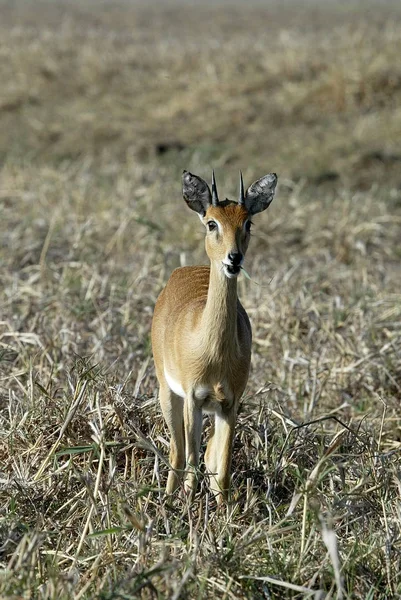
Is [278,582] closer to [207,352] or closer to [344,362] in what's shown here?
[207,352]

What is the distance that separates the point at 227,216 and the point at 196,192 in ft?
0.73

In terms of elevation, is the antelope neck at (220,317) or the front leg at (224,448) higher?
the antelope neck at (220,317)

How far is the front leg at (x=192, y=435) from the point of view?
4129 millimetres

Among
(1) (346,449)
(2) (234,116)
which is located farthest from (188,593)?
(2) (234,116)

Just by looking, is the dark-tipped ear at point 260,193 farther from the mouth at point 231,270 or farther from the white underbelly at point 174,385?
the white underbelly at point 174,385

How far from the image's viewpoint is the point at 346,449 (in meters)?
4.92

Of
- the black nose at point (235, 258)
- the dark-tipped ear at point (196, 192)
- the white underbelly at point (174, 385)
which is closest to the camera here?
the black nose at point (235, 258)

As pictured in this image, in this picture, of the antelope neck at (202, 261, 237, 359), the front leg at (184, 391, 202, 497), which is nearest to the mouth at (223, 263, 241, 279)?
the antelope neck at (202, 261, 237, 359)

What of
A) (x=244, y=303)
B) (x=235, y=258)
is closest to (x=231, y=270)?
(x=235, y=258)

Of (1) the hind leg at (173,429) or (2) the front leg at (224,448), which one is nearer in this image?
(2) the front leg at (224,448)

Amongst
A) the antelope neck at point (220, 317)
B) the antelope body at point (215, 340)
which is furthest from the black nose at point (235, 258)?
the antelope neck at point (220, 317)

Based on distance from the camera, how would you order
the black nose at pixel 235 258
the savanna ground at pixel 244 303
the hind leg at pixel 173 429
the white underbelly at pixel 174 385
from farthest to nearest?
the hind leg at pixel 173 429 < the white underbelly at pixel 174 385 < the savanna ground at pixel 244 303 < the black nose at pixel 235 258

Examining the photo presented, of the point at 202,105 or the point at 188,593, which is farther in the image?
the point at 202,105

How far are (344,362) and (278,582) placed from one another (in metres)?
2.89
